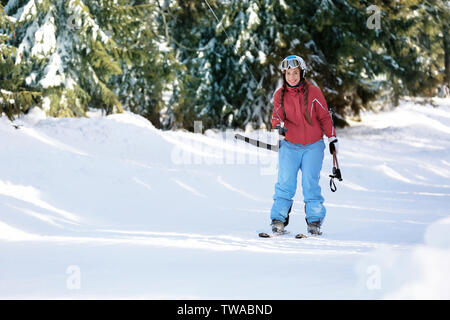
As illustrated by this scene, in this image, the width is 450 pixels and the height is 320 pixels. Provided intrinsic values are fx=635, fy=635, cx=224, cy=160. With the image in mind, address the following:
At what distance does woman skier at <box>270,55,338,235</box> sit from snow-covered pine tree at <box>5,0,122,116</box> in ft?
27.6

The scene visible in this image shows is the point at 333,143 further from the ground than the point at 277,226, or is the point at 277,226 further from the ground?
the point at 333,143

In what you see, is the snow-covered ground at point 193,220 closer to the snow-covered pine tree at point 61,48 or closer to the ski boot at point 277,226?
the ski boot at point 277,226

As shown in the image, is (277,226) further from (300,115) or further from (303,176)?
(300,115)

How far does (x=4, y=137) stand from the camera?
10.3 m

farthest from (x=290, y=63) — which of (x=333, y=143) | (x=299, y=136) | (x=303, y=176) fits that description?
(x=303, y=176)

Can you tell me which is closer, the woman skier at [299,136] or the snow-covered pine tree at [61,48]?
the woman skier at [299,136]

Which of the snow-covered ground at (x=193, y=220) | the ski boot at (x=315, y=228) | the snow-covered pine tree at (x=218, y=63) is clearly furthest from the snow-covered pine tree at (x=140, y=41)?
the ski boot at (x=315, y=228)

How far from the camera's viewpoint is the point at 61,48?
1434 centimetres

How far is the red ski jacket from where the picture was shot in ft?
21.2

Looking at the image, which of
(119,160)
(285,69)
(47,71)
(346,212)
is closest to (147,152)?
(119,160)

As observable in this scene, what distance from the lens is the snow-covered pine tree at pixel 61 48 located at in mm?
13539

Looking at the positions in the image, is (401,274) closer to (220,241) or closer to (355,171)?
(220,241)

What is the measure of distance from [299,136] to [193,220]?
8.24ft

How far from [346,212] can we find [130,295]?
19.8ft
